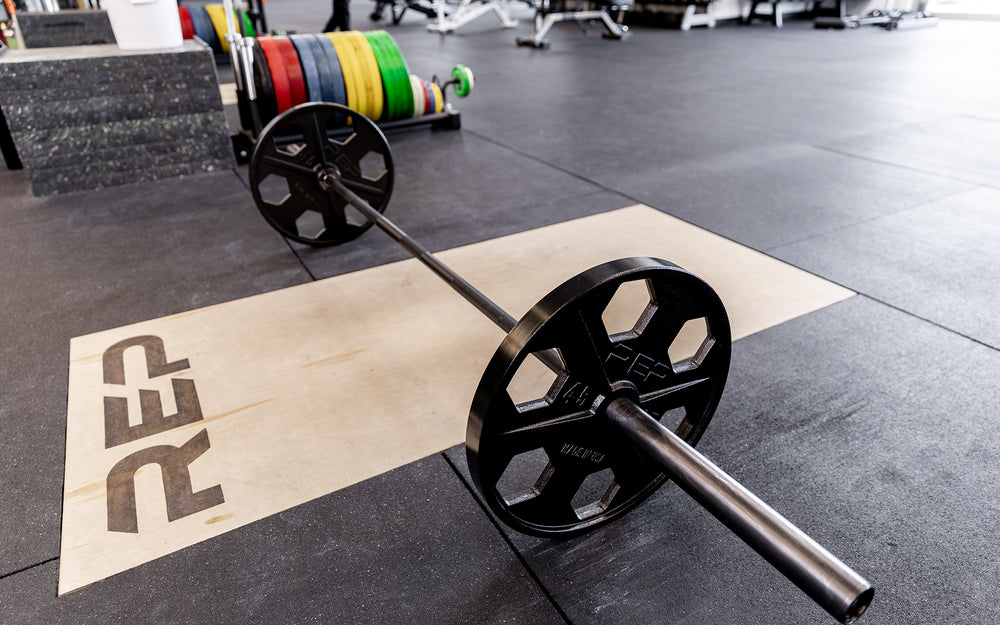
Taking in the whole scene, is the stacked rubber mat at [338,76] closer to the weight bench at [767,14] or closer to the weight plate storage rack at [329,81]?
the weight plate storage rack at [329,81]

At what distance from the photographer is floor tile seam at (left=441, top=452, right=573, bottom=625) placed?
109cm

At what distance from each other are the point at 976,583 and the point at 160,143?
3.45 meters

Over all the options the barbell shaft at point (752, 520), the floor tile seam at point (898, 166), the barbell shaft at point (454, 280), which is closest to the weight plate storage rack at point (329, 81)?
the barbell shaft at point (454, 280)

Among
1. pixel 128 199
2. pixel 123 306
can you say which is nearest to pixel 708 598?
pixel 123 306

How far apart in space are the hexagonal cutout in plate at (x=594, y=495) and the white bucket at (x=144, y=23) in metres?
2.95

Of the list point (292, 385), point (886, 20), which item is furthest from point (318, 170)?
point (886, 20)

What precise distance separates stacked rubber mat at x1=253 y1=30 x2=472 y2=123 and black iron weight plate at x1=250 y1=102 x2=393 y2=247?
1.32 m

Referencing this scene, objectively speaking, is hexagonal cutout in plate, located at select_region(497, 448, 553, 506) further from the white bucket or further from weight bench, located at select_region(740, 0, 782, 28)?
weight bench, located at select_region(740, 0, 782, 28)

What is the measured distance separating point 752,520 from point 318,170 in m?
1.90

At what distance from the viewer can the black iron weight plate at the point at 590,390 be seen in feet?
3.11

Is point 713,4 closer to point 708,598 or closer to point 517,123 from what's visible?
point 517,123

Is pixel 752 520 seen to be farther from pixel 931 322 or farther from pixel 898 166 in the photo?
pixel 898 166

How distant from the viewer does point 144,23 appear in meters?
2.98

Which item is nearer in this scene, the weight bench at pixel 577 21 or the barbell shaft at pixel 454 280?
the barbell shaft at pixel 454 280
